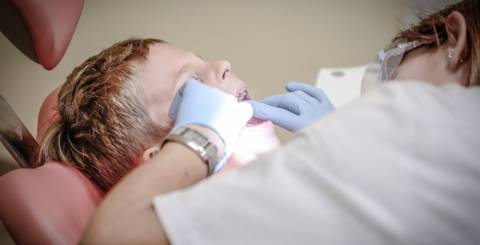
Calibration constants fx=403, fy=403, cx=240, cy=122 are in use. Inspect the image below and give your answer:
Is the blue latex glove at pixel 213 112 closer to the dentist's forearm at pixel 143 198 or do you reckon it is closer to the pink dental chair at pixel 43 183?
the dentist's forearm at pixel 143 198

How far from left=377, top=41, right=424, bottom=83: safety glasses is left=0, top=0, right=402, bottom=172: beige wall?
0.81 meters

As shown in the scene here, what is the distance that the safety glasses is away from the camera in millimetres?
979

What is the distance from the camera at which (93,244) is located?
638 mm

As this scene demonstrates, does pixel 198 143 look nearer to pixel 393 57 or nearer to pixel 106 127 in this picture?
pixel 106 127

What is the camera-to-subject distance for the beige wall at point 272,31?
1.89m

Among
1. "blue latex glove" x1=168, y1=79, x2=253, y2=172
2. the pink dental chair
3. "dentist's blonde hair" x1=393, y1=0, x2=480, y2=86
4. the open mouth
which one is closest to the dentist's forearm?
"blue latex glove" x1=168, y1=79, x2=253, y2=172

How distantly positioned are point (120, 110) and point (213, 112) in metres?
0.31

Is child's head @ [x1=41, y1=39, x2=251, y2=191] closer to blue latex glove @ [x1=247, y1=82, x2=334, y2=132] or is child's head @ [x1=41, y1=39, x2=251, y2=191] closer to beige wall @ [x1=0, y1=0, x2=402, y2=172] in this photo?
blue latex glove @ [x1=247, y1=82, x2=334, y2=132]

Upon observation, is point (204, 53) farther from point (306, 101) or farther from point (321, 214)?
point (321, 214)

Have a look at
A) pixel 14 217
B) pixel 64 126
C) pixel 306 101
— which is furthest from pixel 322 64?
pixel 14 217

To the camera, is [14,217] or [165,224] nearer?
[165,224]

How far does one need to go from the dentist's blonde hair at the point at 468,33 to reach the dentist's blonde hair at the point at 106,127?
681 millimetres

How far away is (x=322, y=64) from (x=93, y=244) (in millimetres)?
1536

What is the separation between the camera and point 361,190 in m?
0.59
